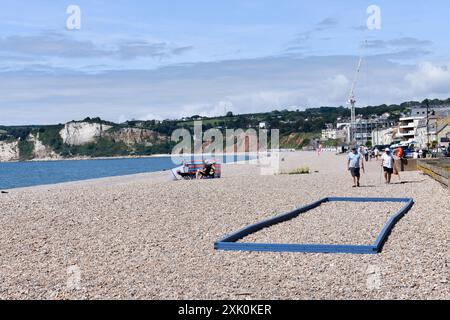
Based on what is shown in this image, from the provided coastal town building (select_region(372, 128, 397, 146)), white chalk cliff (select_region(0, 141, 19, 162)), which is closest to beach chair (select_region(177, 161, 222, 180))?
coastal town building (select_region(372, 128, 397, 146))

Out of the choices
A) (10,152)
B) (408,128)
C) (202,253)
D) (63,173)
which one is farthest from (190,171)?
(10,152)

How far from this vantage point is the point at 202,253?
457 inches

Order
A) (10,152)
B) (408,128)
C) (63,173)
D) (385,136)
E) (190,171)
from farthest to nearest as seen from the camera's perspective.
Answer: (10,152), (385,136), (408,128), (63,173), (190,171)

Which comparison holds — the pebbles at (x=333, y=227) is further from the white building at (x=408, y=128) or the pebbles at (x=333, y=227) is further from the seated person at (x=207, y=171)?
the white building at (x=408, y=128)

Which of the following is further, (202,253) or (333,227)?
(333,227)

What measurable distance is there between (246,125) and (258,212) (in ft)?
568

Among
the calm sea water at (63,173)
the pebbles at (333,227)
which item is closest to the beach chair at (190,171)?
the calm sea water at (63,173)

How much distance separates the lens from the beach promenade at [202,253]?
9000 mm

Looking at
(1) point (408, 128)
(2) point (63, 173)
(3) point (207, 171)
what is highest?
(1) point (408, 128)

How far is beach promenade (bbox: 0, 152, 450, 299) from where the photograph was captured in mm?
9000

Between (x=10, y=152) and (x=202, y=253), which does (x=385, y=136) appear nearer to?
(x=10, y=152)

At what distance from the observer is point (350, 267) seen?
1009 cm

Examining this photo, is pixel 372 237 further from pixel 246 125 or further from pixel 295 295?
pixel 246 125

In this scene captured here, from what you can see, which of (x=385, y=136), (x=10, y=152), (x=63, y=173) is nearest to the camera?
(x=63, y=173)
